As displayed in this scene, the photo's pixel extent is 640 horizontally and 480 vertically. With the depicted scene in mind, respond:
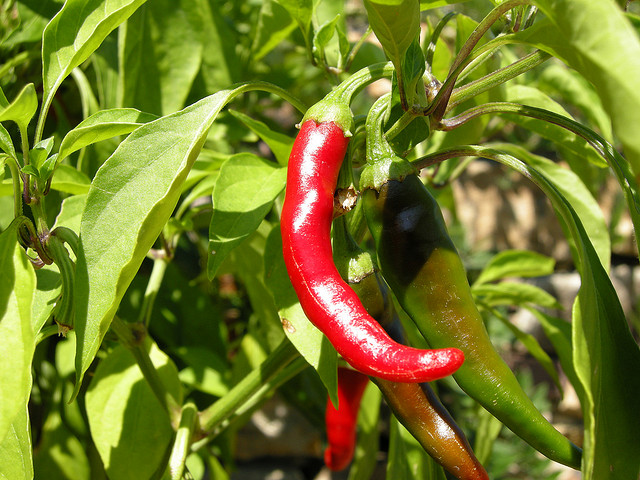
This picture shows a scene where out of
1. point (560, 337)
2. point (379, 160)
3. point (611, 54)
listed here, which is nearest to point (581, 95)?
point (560, 337)

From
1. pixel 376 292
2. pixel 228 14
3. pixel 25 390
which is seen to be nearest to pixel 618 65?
pixel 376 292

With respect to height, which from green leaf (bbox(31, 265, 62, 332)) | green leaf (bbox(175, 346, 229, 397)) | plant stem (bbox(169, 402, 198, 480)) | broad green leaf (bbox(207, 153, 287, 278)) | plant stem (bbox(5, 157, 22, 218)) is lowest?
green leaf (bbox(175, 346, 229, 397))

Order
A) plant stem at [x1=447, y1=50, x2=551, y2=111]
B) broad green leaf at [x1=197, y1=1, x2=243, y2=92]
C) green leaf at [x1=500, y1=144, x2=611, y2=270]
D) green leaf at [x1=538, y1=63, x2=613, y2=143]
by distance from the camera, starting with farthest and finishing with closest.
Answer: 1. green leaf at [x1=538, y1=63, x2=613, y2=143]
2. broad green leaf at [x1=197, y1=1, x2=243, y2=92]
3. green leaf at [x1=500, y1=144, x2=611, y2=270]
4. plant stem at [x1=447, y1=50, x2=551, y2=111]

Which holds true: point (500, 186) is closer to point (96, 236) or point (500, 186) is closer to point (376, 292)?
point (376, 292)

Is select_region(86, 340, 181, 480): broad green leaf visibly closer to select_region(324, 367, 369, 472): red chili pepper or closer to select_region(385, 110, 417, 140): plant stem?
select_region(324, 367, 369, 472): red chili pepper

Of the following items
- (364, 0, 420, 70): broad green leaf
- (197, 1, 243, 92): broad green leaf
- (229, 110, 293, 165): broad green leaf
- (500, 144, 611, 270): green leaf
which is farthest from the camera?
(197, 1, 243, 92): broad green leaf

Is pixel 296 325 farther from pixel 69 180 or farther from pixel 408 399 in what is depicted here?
pixel 69 180

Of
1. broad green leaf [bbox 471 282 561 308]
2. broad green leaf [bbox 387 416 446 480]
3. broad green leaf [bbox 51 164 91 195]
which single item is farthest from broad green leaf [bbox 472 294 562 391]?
broad green leaf [bbox 51 164 91 195]
